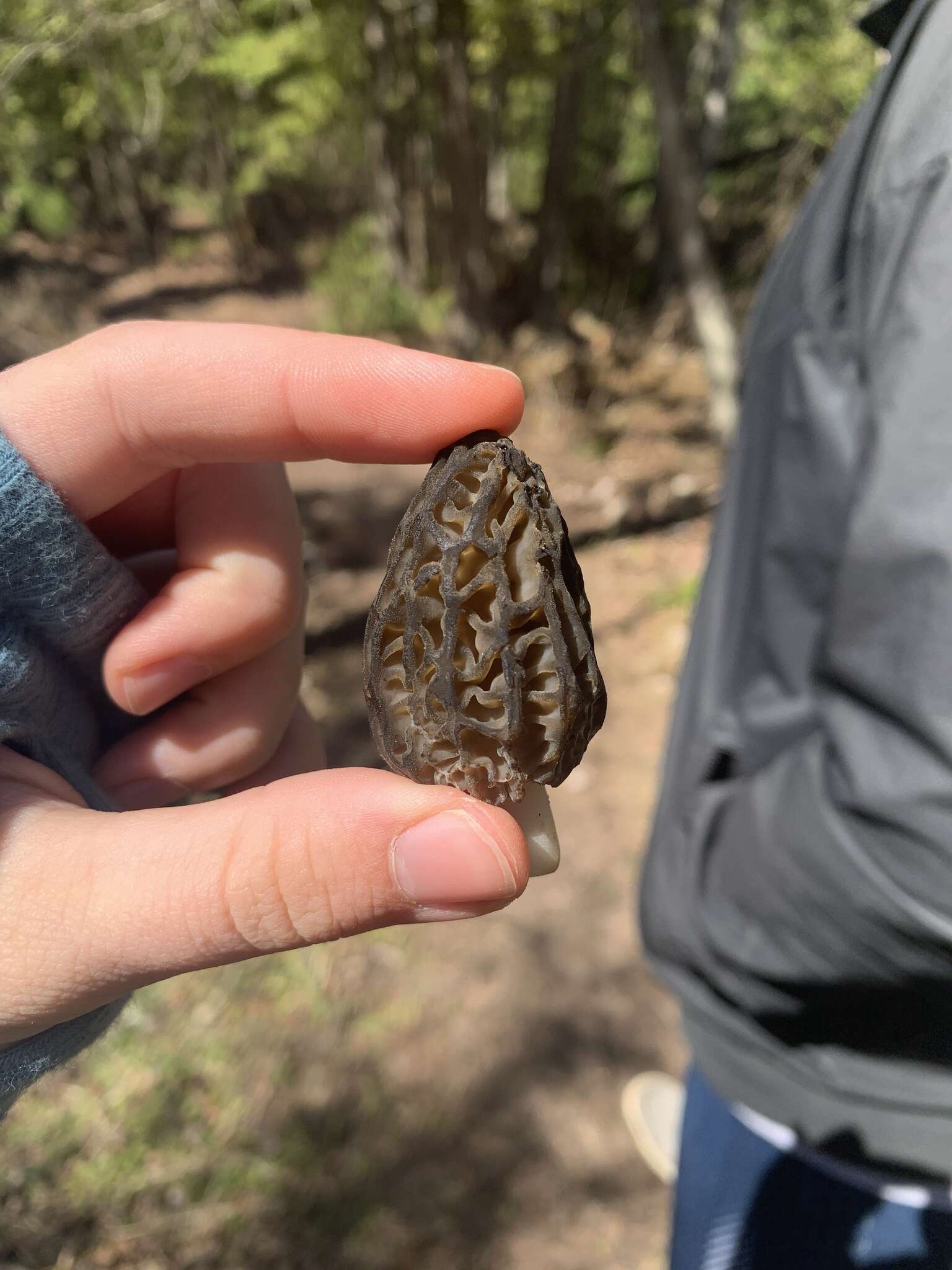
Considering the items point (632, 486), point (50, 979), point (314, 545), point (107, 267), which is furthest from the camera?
point (107, 267)

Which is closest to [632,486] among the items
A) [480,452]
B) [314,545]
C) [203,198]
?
[314,545]

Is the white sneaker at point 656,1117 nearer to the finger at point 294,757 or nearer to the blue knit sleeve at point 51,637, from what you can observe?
the finger at point 294,757

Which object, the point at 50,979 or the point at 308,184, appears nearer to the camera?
the point at 50,979

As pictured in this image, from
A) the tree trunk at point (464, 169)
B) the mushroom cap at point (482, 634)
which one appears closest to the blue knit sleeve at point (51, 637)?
the mushroom cap at point (482, 634)

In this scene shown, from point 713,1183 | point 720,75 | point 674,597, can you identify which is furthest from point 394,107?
point 713,1183

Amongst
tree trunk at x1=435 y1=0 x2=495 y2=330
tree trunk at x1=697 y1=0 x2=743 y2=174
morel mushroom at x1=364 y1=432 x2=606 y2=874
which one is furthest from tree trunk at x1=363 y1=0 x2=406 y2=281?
morel mushroom at x1=364 y1=432 x2=606 y2=874

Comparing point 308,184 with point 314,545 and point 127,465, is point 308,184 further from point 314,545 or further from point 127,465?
point 127,465

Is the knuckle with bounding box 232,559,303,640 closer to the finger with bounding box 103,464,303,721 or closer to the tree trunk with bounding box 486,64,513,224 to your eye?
the finger with bounding box 103,464,303,721
